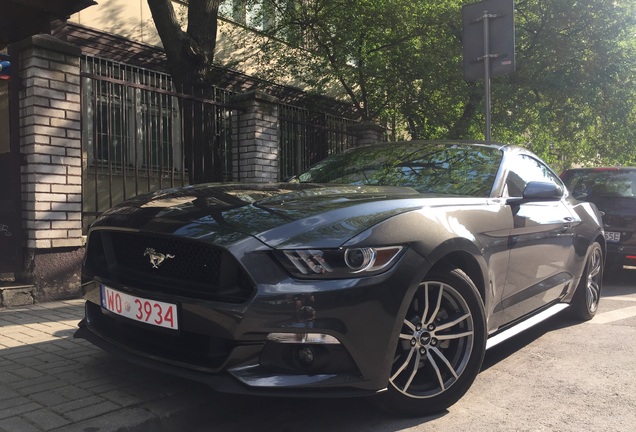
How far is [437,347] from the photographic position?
285cm

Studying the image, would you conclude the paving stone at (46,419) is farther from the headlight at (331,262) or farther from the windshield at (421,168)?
the windshield at (421,168)

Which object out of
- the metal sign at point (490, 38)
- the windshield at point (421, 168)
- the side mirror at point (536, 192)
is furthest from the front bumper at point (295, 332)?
the metal sign at point (490, 38)

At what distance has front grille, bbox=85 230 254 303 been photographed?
2.42m

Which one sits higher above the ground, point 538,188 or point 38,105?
point 38,105

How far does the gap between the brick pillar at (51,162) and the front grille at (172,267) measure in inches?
98.7

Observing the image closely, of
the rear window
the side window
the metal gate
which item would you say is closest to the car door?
the side window

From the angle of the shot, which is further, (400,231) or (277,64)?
(277,64)

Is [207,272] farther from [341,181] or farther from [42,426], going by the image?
[341,181]

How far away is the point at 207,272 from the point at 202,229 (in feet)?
0.68

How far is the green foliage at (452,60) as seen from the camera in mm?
9859

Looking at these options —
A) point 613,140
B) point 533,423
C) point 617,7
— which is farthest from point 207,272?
point 613,140

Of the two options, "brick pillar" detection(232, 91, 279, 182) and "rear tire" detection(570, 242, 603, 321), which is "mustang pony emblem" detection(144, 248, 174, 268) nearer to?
"rear tire" detection(570, 242, 603, 321)

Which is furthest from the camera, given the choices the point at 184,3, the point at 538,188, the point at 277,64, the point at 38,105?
the point at 277,64

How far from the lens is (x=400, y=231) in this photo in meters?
2.62
